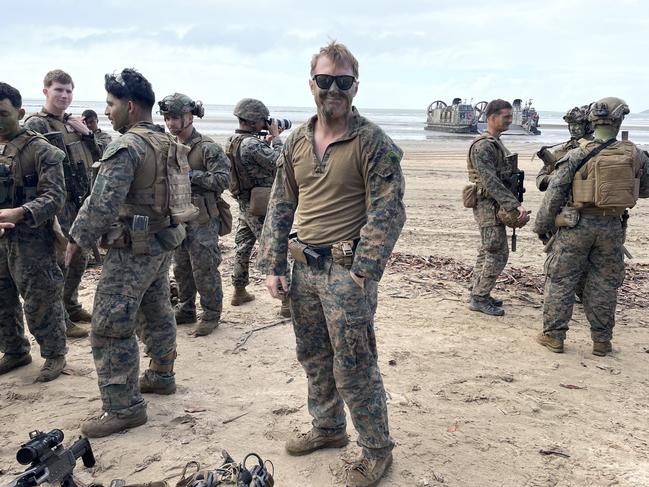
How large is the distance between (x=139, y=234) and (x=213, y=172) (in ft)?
6.42

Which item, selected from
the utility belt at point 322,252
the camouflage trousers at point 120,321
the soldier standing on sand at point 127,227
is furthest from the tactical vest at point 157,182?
the utility belt at point 322,252

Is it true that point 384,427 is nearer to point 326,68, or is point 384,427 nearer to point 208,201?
point 326,68

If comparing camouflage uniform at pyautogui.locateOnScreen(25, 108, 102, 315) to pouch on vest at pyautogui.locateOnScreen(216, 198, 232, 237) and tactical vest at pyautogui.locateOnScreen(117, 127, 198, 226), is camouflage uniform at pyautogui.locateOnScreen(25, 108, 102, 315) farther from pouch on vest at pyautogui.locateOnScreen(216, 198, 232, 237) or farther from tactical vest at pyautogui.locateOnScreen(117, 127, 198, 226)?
tactical vest at pyautogui.locateOnScreen(117, 127, 198, 226)

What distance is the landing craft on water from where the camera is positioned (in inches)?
1677

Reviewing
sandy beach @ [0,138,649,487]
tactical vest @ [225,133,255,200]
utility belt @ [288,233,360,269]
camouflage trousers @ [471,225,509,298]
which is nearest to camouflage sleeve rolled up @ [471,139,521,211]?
camouflage trousers @ [471,225,509,298]

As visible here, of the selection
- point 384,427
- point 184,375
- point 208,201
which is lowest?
point 184,375

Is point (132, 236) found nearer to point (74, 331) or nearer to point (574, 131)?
point (74, 331)

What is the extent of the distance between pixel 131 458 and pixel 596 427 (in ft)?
10.7

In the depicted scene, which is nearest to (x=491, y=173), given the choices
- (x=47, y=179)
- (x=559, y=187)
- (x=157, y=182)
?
(x=559, y=187)

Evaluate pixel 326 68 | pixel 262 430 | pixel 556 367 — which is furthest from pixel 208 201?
pixel 556 367

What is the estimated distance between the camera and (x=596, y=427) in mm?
4004

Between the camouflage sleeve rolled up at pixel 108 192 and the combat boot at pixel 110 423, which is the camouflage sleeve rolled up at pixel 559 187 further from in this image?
the combat boot at pixel 110 423

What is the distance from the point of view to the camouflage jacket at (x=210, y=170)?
5461 millimetres

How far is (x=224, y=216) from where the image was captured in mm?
5859
